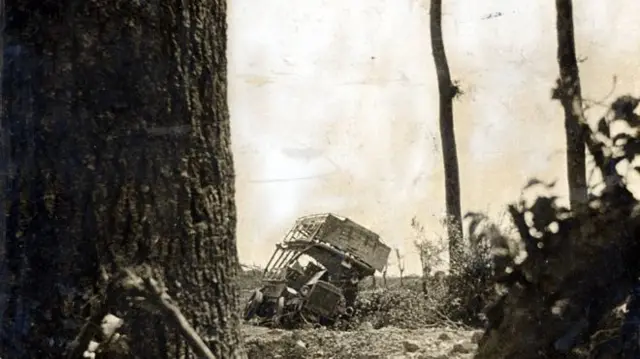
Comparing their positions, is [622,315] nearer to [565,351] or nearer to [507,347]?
[565,351]

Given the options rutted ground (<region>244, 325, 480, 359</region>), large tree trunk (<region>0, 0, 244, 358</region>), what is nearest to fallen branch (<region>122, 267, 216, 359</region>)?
large tree trunk (<region>0, 0, 244, 358</region>)

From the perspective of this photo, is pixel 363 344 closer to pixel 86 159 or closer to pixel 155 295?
pixel 86 159

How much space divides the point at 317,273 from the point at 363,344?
2647mm

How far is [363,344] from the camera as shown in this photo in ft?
22.6

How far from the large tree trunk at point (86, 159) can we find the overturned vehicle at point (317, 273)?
6688 millimetres

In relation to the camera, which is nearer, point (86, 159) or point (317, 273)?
point (86, 159)

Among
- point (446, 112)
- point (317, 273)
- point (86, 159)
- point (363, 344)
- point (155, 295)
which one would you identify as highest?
point (446, 112)

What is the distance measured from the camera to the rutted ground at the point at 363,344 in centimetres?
637

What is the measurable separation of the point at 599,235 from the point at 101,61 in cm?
133

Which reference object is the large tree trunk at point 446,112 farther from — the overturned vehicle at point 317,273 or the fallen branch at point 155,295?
the fallen branch at point 155,295

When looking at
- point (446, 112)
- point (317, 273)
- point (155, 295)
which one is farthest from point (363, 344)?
point (155, 295)

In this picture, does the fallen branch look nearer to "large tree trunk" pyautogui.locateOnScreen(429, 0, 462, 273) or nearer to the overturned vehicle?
the overturned vehicle

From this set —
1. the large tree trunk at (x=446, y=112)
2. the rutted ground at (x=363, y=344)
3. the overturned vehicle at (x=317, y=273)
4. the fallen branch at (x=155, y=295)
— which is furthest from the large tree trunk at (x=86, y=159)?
the large tree trunk at (x=446, y=112)

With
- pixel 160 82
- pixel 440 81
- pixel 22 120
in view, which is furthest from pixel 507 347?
pixel 440 81
